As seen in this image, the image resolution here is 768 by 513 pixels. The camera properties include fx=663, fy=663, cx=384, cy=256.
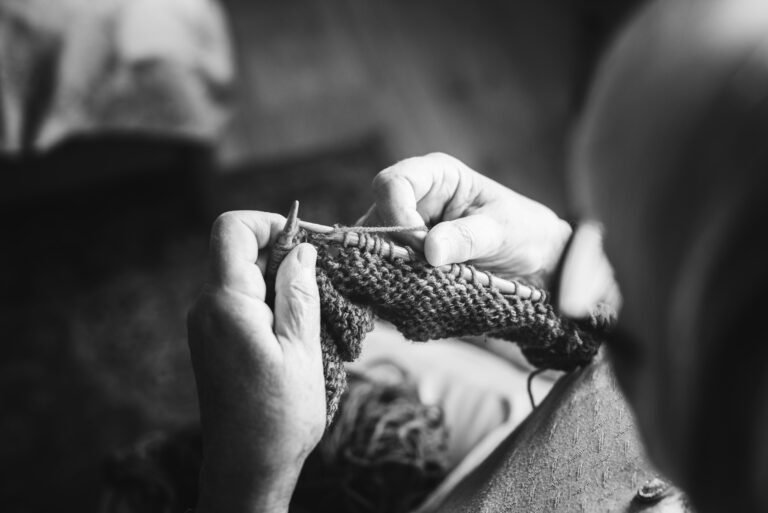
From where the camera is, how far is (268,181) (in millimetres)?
1956

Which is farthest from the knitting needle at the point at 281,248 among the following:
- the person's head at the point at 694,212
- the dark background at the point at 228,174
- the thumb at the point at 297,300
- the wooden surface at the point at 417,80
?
the wooden surface at the point at 417,80

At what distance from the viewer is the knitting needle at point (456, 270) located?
0.59 metres

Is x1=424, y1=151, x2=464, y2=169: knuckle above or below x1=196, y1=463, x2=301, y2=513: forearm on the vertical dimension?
above

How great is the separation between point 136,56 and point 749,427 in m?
1.43

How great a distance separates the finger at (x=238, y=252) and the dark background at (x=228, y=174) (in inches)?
46.1

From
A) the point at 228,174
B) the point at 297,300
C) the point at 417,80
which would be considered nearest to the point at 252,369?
the point at 297,300

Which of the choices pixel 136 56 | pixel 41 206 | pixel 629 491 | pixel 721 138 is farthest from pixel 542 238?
pixel 41 206

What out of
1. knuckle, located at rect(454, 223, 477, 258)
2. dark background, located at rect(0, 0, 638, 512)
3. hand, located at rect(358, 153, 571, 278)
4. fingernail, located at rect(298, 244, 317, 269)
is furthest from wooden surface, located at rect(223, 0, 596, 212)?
fingernail, located at rect(298, 244, 317, 269)

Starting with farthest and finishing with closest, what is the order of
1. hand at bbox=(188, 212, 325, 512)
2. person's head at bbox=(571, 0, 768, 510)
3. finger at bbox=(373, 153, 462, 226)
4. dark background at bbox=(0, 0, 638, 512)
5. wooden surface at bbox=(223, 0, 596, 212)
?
wooden surface at bbox=(223, 0, 596, 212), dark background at bbox=(0, 0, 638, 512), finger at bbox=(373, 153, 462, 226), hand at bbox=(188, 212, 325, 512), person's head at bbox=(571, 0, 768, 510)

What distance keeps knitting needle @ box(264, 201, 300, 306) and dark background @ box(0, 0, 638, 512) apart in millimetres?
1155

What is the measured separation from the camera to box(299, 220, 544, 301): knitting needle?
0.59m

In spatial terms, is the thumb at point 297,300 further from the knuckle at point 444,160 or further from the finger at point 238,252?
the knuckle at point 444,160

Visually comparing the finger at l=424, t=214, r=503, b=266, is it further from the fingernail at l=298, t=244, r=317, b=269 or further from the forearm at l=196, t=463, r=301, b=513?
the forearm at l=196, t=463, r=301, b=513

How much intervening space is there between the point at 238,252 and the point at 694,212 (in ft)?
1.10
